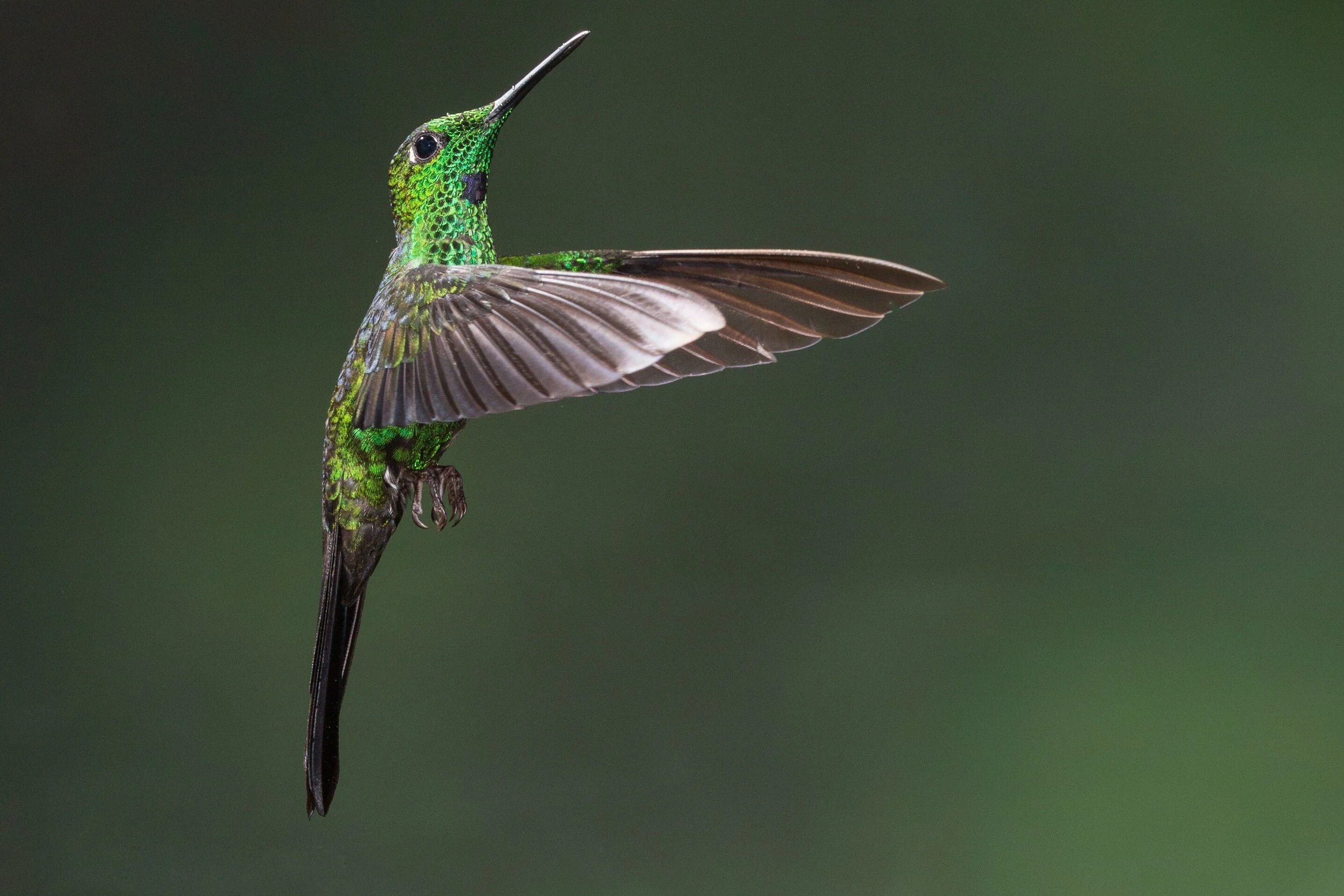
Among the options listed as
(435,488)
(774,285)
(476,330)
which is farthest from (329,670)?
(774,285)

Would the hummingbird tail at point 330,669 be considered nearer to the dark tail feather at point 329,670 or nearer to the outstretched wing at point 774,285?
the dark tail feather at point 329,670

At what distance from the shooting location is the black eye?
885 millimetres

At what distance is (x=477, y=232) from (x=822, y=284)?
0.23 m

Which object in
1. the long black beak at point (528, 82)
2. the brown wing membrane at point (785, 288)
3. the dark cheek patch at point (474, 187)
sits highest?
the long black beak at point (528, 82)

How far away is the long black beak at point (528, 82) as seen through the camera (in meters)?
0.85

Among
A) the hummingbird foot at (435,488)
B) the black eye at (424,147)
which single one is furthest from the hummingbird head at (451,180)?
the hummingbird foot at (435,488)

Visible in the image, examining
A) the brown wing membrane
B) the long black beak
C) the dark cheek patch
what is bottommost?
the brown wing membrane

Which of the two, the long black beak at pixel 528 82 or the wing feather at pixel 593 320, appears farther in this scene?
the long black beak at pixel 528 82

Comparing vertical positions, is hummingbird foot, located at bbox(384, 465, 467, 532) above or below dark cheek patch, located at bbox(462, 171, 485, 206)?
below

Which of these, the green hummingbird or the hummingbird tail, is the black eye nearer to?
the green hummingbird

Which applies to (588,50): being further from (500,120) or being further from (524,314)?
(524,314)

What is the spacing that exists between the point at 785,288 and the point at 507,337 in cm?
27

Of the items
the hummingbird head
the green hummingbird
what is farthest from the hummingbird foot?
the hummingbird head

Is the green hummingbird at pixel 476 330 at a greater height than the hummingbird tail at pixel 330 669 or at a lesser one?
greater
